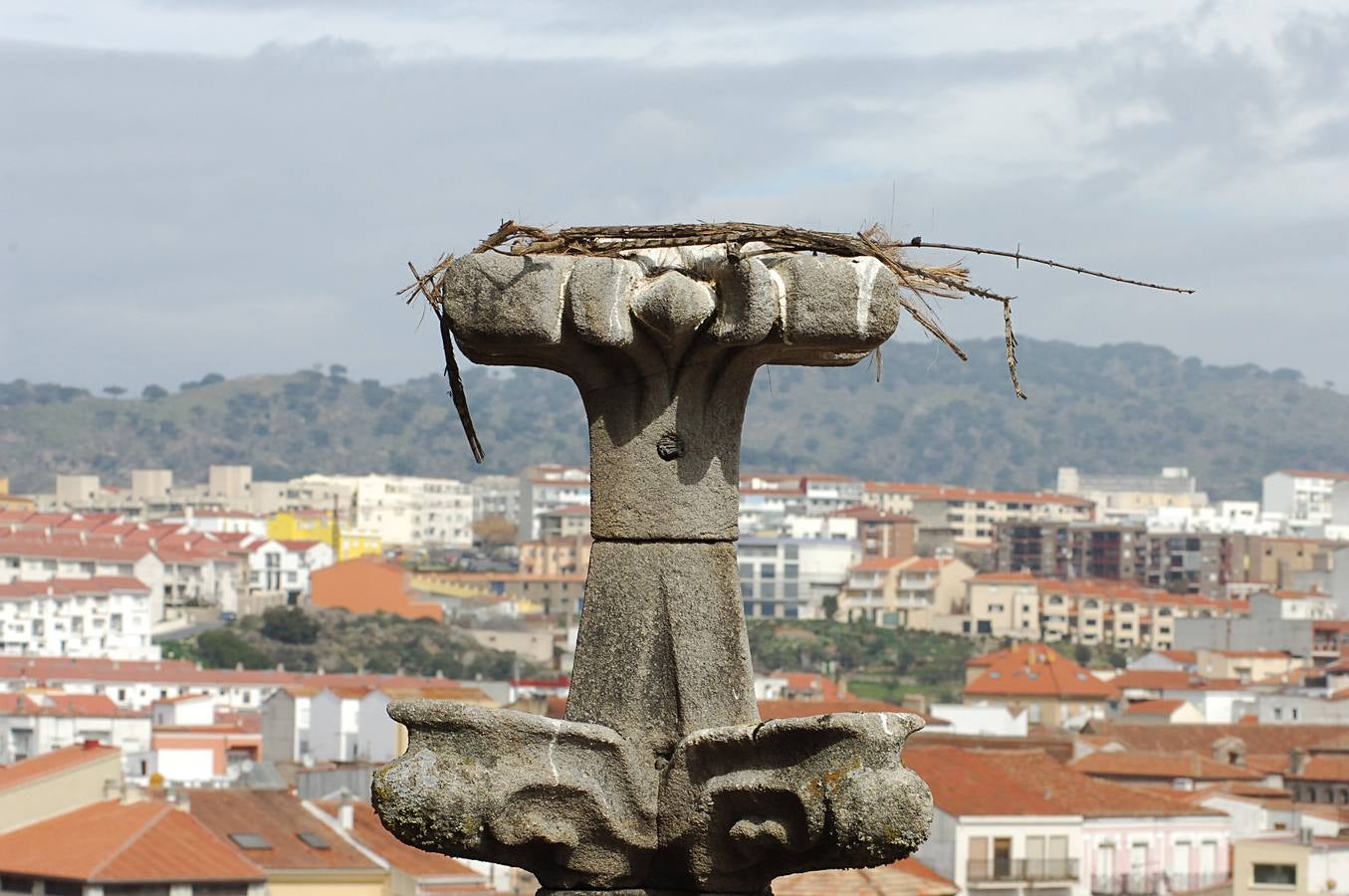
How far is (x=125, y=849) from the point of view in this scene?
4353cm

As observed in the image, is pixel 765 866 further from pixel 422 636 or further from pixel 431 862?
pixel 422 636

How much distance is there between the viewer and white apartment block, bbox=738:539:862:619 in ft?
601

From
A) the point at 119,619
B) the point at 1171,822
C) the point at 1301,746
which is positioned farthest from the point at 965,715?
the point at 119,619

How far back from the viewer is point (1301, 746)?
268 feet

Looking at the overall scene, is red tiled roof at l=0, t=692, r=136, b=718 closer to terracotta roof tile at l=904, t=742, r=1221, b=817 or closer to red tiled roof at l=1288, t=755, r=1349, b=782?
terracotta roof tile at l=904, t=742, r=1221, b=817

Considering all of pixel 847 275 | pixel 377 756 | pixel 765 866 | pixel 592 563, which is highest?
pixel 847 275

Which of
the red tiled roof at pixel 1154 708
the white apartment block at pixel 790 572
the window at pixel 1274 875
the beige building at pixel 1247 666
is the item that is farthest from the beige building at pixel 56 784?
the white apartment block at pixel 790 572

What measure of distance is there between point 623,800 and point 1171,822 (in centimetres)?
5446

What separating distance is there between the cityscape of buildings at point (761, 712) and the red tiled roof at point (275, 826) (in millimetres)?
68

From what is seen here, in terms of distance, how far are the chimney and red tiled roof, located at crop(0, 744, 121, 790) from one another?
13.7 ft

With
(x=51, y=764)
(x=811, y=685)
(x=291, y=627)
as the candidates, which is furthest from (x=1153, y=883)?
(x=291, y=627)

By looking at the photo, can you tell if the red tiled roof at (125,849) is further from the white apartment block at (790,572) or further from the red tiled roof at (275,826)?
the white apartment block at (790,572)

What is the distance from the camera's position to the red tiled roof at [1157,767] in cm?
6856

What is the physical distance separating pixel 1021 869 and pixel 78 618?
84.1m
